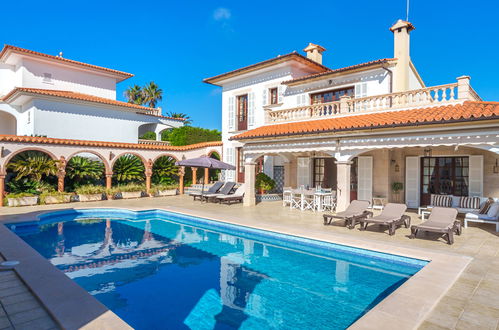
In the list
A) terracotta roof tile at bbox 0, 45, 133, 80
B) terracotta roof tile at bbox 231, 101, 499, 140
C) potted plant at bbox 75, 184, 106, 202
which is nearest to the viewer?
terracotta roof tile at bbox 231, 101, 499, 140

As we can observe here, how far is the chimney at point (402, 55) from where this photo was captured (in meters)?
16.5

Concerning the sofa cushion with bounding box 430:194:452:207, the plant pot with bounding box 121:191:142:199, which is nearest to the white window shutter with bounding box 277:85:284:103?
the plant pot with bounding box 121:191:142:199

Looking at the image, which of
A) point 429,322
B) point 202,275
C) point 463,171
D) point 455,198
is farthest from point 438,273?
point 463,171

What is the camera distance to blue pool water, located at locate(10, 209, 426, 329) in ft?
17.9

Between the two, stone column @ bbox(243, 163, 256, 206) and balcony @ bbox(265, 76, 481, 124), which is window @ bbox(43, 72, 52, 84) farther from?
balcony @ bbox(265, 76, 481, 124)

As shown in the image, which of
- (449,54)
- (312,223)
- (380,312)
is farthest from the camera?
(449,54)

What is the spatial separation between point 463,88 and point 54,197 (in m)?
20.2

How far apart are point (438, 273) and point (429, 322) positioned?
7.60 ft

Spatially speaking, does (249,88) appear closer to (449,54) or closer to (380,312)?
(380,312)

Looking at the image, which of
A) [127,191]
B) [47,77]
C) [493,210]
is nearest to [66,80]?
[47,77]

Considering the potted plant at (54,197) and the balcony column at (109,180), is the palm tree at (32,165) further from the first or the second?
the balcony column at (109,180)

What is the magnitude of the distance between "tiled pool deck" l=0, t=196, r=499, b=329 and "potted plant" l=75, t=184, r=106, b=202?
294 centimetres

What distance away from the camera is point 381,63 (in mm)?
16250

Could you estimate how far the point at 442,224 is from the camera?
9.20 meters
